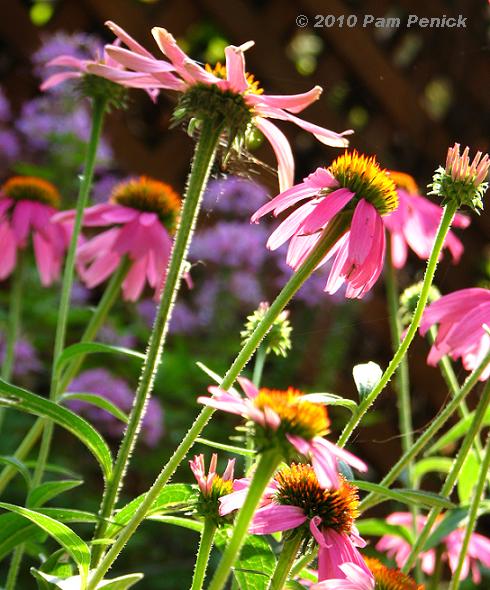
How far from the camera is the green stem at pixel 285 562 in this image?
421 mm

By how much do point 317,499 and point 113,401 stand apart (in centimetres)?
100

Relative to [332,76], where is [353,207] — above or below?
below

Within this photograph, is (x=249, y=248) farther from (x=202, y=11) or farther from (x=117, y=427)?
(x=202, y=11)

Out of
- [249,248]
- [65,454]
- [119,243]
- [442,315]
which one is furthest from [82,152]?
[442,315]

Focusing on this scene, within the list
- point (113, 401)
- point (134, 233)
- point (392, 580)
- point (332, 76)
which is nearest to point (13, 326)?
point (134, 233)

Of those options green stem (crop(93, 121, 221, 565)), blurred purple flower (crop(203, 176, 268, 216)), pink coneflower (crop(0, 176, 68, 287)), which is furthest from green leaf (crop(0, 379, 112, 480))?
blurred purple flower (crop(203, 176, 268, 216))

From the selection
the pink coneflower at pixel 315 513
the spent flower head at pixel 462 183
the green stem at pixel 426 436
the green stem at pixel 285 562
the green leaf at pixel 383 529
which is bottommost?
the green leaf at pixel 383 529

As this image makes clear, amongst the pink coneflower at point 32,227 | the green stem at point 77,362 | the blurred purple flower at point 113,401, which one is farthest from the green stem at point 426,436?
the blurred purple flower at point 113,401

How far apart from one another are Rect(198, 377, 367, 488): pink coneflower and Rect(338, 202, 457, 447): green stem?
4.1 inches

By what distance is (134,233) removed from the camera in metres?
0.82

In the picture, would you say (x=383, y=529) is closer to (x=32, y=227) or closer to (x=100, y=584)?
(x=100, y=584)

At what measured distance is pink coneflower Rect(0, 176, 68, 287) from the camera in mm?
967

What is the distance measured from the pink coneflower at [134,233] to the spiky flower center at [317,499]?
35cm

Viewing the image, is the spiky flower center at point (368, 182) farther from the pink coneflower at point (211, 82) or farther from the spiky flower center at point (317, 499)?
the spiky flower center at point (317, 499)
